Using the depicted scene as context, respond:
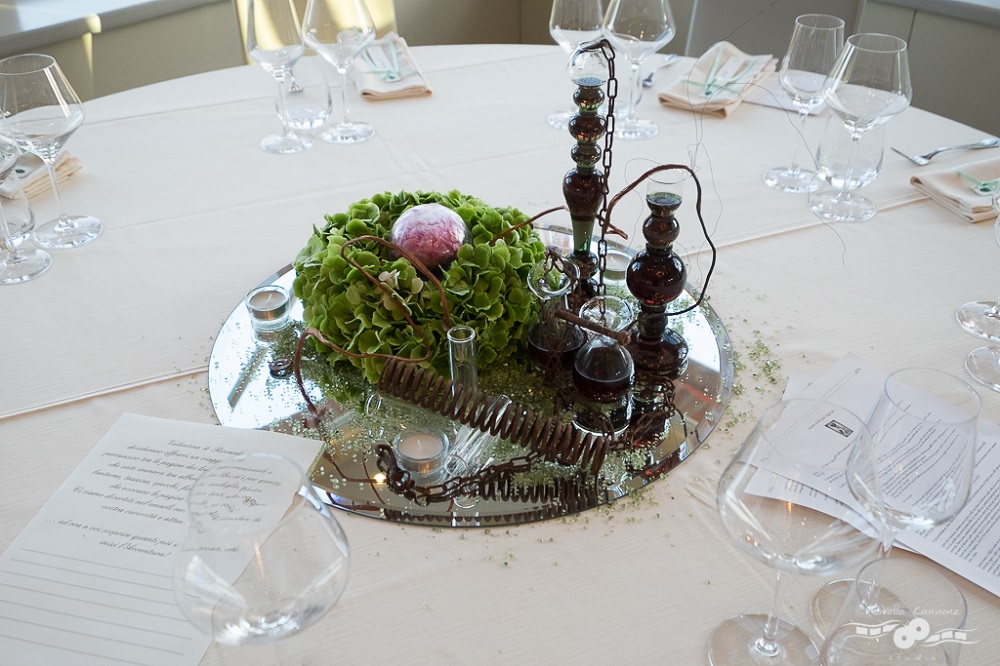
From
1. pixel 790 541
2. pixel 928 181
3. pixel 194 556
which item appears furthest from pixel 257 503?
pixel 928 181

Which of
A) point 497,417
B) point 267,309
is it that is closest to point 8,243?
point 267,309

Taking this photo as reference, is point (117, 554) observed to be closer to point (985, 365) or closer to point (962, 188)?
point (985, 365)

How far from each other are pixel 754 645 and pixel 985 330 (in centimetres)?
60

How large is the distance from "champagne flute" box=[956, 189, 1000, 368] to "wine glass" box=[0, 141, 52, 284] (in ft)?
4.07

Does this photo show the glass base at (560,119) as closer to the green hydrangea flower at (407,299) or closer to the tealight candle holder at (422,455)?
the green hydrangea flower at (407,299)

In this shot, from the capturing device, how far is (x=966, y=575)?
0.71 meters

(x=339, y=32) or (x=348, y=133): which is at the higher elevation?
(x=339, y=32)

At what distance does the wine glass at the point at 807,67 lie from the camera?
1.29 m

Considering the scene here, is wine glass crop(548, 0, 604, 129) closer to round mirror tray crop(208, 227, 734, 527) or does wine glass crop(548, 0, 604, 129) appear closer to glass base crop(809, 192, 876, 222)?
glass base crop(809, 192, 876, 222)

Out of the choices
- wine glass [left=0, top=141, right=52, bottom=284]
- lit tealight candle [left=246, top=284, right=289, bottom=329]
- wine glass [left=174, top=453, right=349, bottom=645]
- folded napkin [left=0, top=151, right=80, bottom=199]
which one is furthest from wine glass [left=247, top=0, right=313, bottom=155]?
wine glass [left=174, top=453, right=349, bottom=645]

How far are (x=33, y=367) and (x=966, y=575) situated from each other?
1.02 meters

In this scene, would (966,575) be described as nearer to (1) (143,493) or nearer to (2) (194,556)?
(2) (194,556)

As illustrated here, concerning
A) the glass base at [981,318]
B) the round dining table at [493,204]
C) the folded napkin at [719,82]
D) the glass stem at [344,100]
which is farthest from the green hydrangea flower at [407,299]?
the folded napkin at [719,82]

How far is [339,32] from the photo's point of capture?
1493mm
